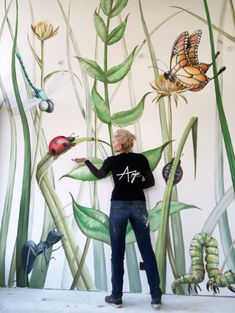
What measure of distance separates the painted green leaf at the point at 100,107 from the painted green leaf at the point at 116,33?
0.48 metres

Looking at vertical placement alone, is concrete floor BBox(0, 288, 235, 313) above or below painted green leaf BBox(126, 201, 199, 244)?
below

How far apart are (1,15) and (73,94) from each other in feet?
3.61

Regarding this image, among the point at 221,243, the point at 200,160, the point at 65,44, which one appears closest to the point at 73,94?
the point at 65,44

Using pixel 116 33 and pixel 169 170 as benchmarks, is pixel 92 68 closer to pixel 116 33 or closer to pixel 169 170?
pixel 116 33

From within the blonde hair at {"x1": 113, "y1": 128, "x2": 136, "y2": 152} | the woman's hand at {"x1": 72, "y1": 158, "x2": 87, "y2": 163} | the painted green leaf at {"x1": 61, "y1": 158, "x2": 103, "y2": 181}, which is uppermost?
the blonde hair at {"x1": 113, "y1": 128, "x2": 136, "y2": 152}

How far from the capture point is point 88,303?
95.9 inches

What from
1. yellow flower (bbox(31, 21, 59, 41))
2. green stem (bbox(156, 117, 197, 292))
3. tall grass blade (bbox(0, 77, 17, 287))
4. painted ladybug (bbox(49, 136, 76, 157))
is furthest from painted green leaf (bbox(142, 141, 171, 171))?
yellow flower (bbox(31, 21, 59, 41))

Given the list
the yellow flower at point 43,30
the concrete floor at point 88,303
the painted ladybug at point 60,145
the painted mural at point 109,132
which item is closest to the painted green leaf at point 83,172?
the painted mural at point 109,132

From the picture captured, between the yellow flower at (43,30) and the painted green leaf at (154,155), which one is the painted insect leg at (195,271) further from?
the yellow flower at (43,30)

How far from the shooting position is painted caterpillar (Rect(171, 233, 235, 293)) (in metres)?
2.55

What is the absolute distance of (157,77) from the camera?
2820 millimetres

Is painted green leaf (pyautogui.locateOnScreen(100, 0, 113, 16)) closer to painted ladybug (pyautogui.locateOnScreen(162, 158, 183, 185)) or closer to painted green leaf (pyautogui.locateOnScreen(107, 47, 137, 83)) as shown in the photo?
painted green leaf (pyautogui.locateOnScreen(107, 47, 137, 83))

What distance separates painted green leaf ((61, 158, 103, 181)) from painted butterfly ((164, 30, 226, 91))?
1.00 m

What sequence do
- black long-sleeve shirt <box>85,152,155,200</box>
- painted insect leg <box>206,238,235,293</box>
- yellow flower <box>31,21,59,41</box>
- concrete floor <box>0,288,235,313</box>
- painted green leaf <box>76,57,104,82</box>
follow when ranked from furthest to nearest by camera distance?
yellow flower <box>31,21,59,41</box> → painted green leaf <box>76,57,104,82</box> → painted insect leg <box>206,238,235,293</box> → black long-sleeve shirt <box>85,152,155,200</box> → concrete floor <box>0,288,235,313</box>
